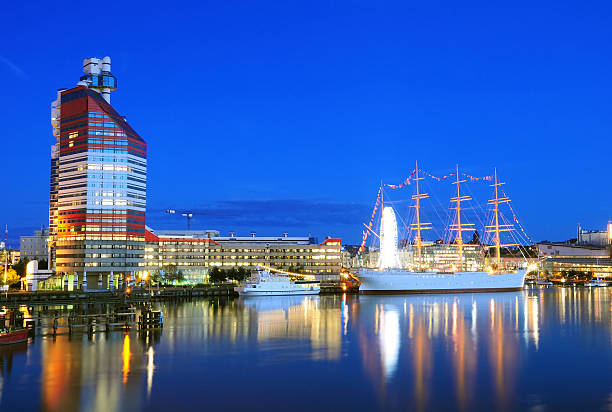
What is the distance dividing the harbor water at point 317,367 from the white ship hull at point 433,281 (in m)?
55.6

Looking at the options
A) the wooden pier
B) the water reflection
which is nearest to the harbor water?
the water reflection

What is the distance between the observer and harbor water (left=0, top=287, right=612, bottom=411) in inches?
1139

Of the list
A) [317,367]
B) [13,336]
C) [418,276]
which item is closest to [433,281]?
[418,276]

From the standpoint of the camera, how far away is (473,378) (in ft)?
113

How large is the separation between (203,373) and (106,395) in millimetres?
7267

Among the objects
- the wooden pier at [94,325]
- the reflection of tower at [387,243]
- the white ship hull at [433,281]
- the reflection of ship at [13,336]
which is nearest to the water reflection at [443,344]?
the wooden pier at [94,325]

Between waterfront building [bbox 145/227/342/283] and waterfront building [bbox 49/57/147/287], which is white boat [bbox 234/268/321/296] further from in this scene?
waterfront building [bbox 145/227/342/283]

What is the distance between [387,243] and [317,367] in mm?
82368

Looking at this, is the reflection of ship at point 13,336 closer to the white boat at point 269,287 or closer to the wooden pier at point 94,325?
the wooden pier at point 94,325

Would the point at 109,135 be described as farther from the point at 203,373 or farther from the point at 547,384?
the point at 547,384

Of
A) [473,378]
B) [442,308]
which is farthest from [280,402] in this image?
[442,308]

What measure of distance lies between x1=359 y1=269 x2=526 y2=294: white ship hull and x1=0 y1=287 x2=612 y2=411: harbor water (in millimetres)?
55576

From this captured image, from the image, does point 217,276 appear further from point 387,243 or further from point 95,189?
point 387,243

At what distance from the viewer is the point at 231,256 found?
177375mm
